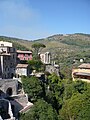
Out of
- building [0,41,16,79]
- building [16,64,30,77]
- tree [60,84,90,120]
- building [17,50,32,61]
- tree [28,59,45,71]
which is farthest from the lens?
building [17,50,32,61]

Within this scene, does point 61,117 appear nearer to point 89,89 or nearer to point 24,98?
point 24,98

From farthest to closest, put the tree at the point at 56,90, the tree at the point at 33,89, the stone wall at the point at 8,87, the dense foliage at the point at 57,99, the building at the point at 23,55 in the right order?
the building at the point at 23,55
the tree at the point at 56,90
the tree at the point at 33,89
the stone wall at the point at 8,87
the dense foliage at the point at 57,99

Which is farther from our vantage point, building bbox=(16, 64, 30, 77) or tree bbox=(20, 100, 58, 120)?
building bbox=(16, 64, 30, 77)

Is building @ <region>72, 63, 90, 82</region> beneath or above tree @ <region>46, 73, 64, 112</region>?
above

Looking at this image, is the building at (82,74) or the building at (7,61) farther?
the building at (82,74)

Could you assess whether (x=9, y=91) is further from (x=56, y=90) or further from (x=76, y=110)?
(x=76, y=110)

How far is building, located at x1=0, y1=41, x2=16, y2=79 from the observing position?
3488cm

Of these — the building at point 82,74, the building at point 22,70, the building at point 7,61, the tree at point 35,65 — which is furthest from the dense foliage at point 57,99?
the building at point 7,61

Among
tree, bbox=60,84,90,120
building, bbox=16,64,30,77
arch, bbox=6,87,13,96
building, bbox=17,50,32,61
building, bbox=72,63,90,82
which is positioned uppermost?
building, bbox=17,50,32,61

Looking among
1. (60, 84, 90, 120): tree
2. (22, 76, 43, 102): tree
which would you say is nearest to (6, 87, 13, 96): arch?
(22, 76, 43, 102): tree

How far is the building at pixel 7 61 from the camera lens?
3488cm

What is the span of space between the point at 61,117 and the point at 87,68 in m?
15.9

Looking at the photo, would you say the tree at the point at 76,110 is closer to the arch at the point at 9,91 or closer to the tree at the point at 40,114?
the tree at the point at 40,114

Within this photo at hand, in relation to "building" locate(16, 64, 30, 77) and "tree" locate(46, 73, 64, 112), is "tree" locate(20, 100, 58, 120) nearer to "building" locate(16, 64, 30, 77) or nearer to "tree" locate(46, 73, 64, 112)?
"tree" locate(46, 73, 64, 112)
